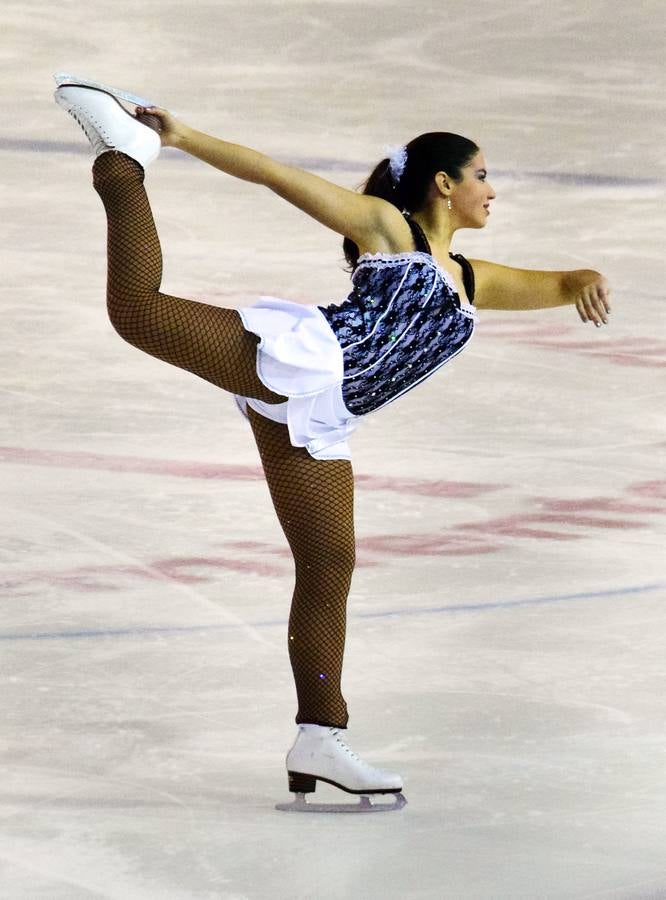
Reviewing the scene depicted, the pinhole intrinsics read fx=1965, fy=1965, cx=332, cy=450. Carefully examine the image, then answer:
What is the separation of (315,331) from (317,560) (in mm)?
375

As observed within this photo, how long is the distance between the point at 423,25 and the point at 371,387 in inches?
264

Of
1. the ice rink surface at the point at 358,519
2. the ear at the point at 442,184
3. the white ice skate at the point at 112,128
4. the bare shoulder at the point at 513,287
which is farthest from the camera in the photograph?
the bare shoulder at the point at 513,287

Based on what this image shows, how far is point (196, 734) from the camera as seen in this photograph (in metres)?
3.45

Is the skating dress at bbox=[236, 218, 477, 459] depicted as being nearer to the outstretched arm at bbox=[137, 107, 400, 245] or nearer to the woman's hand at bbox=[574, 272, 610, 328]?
the outstretched arm at bbox=[137, 107, 400, 245]

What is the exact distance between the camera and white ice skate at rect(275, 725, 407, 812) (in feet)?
10.3

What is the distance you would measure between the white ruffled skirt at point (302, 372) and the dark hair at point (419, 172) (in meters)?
0.19

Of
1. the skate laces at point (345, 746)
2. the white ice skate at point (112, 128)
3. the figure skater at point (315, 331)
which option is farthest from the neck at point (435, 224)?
the skate laces at point (345, 746)

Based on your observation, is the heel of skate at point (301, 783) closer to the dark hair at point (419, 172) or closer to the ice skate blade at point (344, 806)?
the ice skate blade at point (344, 806)

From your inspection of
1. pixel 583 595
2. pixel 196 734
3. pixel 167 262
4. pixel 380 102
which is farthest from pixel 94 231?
pixel 196 734

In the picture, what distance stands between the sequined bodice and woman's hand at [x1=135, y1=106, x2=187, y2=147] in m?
0.36

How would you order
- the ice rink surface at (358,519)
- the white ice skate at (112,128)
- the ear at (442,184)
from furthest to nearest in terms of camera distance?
the ear at (442,184)
the white ice skate at (112,128)
the ice rink surface at (358,519)

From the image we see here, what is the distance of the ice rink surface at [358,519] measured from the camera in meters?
3.02

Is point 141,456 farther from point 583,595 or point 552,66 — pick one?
point 552,66

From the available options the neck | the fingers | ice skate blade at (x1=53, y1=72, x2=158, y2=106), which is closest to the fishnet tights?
ice skate blade at (x1=53, y1=72, x2=158, y2=106)
